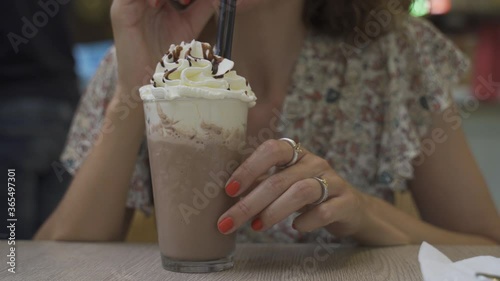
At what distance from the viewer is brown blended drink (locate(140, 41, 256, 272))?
34.4 inches

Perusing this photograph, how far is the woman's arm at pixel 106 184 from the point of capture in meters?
1.33

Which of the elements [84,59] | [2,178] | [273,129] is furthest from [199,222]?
[84,59]

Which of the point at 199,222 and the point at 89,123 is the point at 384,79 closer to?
the point at 89,123

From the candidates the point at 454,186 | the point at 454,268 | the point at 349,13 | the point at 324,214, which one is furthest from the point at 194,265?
the point at 349,13

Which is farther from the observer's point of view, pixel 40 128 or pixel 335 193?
pixel 40 128

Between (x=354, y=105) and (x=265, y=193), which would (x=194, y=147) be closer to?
(x=265, y=193)

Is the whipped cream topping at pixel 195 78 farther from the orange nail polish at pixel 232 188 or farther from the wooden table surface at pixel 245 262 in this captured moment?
the wooden table surface at pixel 245 262

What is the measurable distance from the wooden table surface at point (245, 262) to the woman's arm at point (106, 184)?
13 cm

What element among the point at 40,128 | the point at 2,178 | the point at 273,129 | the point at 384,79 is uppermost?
the point at 384,79

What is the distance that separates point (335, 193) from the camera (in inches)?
40.9

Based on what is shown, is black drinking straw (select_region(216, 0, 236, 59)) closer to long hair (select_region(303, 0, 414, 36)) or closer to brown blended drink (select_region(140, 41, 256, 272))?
brown blended drink (select_region(140, 41, 256, 272))

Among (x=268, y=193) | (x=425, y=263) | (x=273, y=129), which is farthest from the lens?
(x=273, y=129)

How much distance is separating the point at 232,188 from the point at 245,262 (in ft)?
0.51

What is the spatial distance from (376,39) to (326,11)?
0.13 metres
